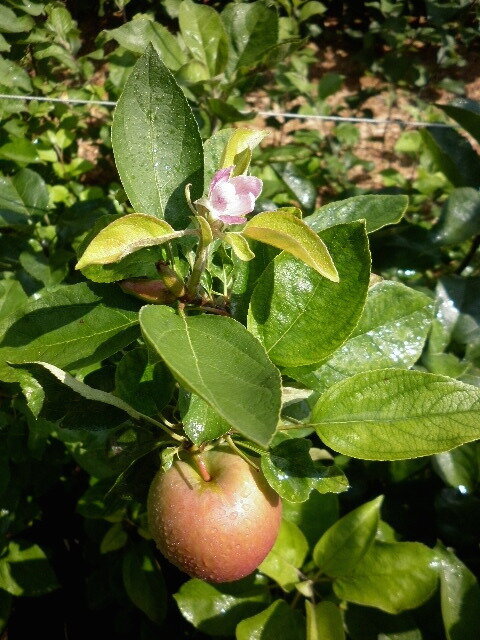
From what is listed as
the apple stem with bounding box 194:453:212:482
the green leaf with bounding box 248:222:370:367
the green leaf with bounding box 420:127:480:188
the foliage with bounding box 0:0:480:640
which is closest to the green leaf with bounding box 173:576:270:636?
the foliage with bounding box 0:0:480:640

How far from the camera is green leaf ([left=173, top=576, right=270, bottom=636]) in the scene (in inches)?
35.2

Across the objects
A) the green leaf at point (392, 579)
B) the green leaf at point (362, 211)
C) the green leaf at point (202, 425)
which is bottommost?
the green leaf at point (392, 579)

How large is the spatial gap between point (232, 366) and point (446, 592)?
627 millimetres

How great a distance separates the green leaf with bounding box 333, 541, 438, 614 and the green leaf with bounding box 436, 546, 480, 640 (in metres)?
0.06

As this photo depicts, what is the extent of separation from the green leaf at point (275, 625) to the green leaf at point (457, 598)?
0.71 ft

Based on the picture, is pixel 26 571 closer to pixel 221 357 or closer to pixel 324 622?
pixel 324 622

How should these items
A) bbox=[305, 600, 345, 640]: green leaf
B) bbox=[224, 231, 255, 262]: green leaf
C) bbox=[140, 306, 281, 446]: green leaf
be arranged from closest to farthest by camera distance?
1. bbox=[140, 306, 281, 446]: green leaf
2. bbox=[224, 231, 255, 262]: green leaf
3. bbox=[305, 600, 345, 640]: green leaf

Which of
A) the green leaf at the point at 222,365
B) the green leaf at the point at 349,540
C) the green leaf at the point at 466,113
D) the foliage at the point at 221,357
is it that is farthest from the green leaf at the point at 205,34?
the green leaf at the point at 349,540

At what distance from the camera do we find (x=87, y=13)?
161cm

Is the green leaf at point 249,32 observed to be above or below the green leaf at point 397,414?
above

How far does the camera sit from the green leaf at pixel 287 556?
35.2 inches

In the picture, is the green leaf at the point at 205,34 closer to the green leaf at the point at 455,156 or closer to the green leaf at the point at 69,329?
the green leaf at the point at 455,156

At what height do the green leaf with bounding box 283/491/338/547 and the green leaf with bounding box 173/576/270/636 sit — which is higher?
the green leaf with bounding box 283/491/338/547

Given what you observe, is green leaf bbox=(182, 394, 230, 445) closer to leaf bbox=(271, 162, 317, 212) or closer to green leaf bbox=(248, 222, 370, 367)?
green leaf bbox=(248, 222, 370, 367)
